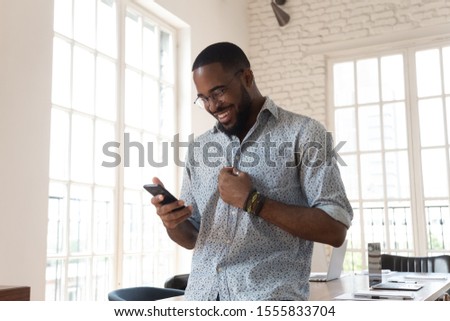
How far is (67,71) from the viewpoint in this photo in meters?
3.70

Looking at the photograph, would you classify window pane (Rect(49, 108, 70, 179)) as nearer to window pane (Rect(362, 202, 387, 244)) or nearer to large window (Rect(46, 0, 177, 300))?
large window (Rect(46, 0, 177, 300))

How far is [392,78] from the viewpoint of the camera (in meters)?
5.64

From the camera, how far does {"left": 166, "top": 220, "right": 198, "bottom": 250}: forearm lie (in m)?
1.44

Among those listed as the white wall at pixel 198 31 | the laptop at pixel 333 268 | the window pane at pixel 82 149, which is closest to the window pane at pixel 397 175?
the white wall at pixel 198 31

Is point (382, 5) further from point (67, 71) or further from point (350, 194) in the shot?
point (67, 71)

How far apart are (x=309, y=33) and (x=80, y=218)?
3.48 metres

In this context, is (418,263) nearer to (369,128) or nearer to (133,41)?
(369,128)

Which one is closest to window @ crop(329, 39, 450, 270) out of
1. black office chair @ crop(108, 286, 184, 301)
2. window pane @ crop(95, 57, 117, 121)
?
window pane @ crop(95, 57, 117, 121)

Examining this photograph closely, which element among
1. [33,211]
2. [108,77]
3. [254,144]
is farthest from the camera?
[108,77]

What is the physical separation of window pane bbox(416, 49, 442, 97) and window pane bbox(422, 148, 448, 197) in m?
0.62

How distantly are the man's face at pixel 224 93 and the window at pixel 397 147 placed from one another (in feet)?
14.2

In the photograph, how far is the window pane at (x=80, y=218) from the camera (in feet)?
11.9
